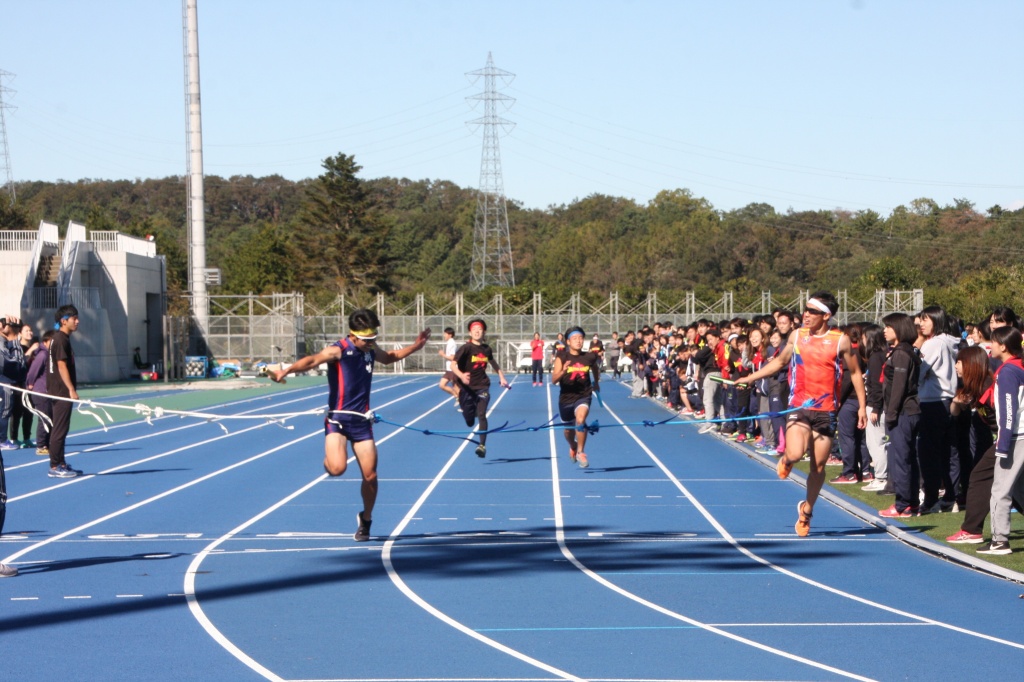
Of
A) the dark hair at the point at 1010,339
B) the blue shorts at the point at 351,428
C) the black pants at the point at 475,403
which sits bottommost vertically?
the black pants at the point at 475,403

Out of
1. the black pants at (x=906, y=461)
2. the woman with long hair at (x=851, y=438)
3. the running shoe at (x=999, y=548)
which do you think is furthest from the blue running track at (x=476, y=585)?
the woman with long hair at (x=851, y=438)

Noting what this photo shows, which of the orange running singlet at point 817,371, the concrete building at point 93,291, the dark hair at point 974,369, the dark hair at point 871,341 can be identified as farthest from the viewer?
the concrete building at point 93,291

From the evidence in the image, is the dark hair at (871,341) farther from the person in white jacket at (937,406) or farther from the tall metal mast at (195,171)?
the tall metal mast at (195,171)

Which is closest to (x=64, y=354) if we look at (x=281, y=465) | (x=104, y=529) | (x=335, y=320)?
(x=281, y=465)

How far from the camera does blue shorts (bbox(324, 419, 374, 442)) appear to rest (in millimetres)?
10461

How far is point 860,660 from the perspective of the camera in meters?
6.89

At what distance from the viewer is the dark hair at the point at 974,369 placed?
397 inches

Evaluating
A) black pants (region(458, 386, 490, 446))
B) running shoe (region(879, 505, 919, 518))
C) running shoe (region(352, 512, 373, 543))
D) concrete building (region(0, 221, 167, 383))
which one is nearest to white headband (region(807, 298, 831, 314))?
running shoe (region(879, 505, 919, 518))

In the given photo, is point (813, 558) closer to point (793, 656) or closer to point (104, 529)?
point (793, 656)

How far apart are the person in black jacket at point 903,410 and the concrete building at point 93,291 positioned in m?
42.0

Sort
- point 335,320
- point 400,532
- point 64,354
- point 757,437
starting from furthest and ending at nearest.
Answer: point 335,320, point 757,437, point 64,354, point 400,532

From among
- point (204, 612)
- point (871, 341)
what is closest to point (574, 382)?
point (871, 341)

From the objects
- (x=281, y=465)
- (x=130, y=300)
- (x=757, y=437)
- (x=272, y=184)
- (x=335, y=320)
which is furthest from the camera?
(x=272, y=184)

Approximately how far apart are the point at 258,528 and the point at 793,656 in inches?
255
